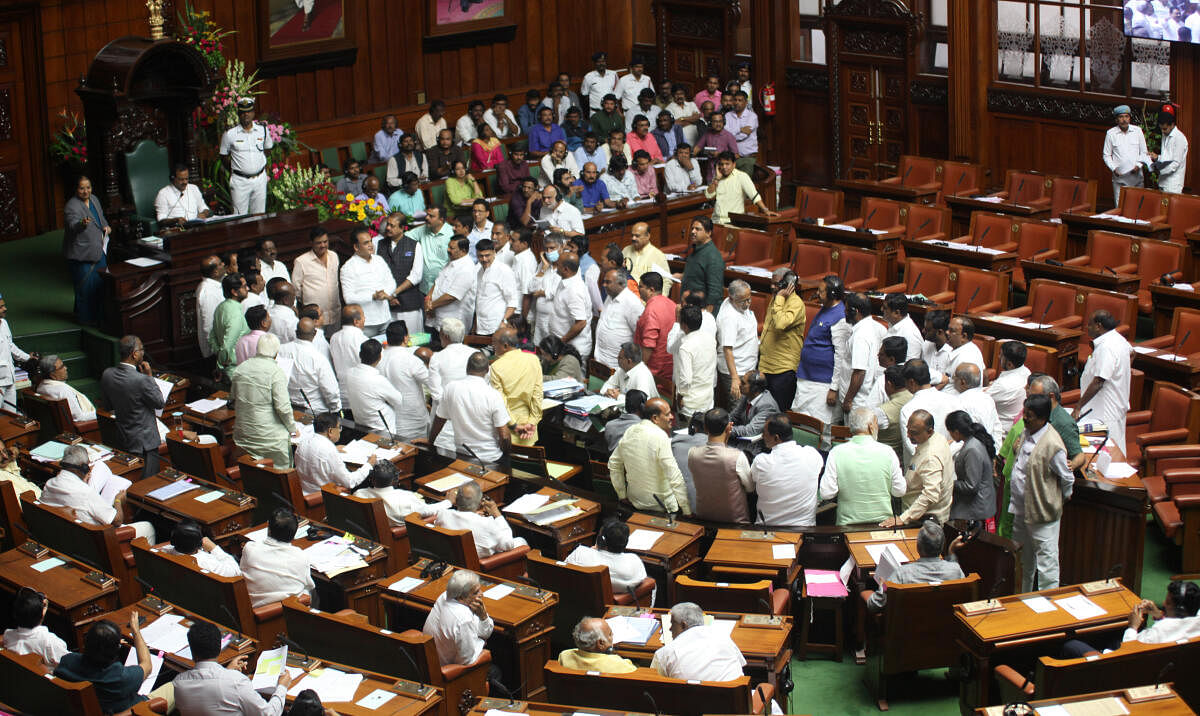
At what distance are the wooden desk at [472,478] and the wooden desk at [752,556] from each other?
4.97 feet

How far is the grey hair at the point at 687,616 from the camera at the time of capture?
Answer: 6.21m

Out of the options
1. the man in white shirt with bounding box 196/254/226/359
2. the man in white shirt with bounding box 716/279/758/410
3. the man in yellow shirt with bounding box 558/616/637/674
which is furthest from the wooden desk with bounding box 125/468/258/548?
the man in white shirt with bounding box 716/279/758/410

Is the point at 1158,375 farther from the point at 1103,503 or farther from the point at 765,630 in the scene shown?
the point at 765,630

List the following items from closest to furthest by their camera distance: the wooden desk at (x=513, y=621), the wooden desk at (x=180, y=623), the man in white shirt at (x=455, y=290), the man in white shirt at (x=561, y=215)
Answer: the wooden desk at (x=180, y=623)
the wooden desk at (x=513, y=621)
the man in white shirt at (x=455, y=290)
the man in white shirt at (x=561, y=215)

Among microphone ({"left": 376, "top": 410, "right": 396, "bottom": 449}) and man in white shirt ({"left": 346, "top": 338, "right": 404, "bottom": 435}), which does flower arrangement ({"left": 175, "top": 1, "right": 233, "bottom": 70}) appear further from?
microphone ({"left": 376, "top": 410, "right": 396, "bottom": 449})

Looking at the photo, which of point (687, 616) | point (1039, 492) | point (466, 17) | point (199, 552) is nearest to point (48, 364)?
point (199, 552)

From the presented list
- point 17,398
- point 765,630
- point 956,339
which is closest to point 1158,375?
point 956,339

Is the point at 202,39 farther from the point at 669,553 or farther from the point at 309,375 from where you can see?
the point at 669,553

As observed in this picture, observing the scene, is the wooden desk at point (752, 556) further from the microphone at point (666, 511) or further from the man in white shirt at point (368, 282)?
the man in white shirt at point (368, 282)

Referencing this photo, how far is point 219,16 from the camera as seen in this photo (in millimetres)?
15906

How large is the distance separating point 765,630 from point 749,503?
1.93m

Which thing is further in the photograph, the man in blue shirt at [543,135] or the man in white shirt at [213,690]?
the man in blue shirt at [543,135]

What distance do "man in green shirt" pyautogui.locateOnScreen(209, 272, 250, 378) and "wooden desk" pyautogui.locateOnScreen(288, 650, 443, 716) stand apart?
14.4 feet

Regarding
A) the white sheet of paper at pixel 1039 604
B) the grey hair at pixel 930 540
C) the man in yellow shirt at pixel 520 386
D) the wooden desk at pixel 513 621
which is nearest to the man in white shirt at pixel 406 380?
the man in yellow shirt at pixel 520 386
